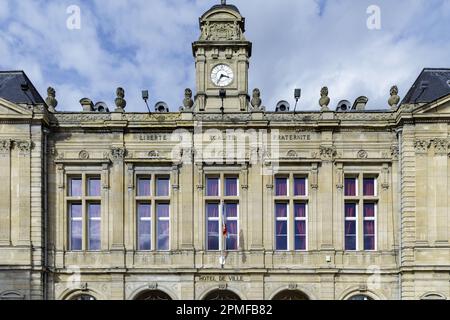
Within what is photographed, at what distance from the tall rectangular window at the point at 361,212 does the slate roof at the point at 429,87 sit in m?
3.70

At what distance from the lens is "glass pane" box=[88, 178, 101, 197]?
30594 mm

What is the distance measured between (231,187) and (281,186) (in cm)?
193

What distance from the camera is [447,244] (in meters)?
29.0

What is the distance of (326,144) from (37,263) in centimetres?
1170

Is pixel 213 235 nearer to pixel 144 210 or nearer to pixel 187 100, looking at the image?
pixel 144 210

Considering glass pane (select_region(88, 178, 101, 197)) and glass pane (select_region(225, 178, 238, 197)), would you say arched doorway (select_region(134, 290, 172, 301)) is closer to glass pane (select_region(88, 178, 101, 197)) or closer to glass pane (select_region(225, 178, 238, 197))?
glass pane (select_region(88, 178, 101, 197))

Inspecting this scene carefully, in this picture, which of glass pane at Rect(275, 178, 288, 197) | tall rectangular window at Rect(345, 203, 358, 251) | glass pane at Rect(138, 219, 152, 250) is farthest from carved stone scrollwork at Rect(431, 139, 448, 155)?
glass pane at Rect(138, 219, 152, 250)

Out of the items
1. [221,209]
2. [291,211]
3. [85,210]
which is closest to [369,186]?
[291,211]

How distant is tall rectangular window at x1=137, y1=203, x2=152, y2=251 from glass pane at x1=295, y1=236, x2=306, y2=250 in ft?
18.4

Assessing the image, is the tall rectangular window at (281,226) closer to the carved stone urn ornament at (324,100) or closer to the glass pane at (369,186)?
the glass pane at (369,186)
